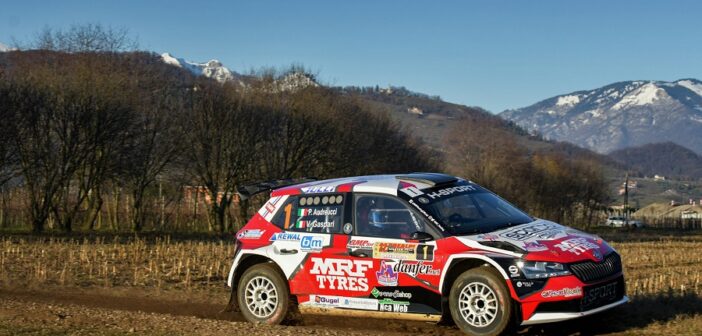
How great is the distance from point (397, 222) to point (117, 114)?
32.4m

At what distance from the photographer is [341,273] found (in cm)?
1057

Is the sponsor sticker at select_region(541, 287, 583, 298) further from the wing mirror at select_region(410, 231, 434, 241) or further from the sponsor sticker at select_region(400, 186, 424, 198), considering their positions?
the sponsor sticker at select_region(400, 186, 424, 198)

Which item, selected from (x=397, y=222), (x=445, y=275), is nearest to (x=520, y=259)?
(x=445, y=275)

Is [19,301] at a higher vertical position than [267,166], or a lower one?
lower

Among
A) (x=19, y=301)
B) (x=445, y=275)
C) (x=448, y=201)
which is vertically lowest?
(x=19, y=301)

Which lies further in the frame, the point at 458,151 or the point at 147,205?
the point at 458,151

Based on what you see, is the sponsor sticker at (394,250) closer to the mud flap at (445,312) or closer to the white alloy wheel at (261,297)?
the mud flap at (445,312)

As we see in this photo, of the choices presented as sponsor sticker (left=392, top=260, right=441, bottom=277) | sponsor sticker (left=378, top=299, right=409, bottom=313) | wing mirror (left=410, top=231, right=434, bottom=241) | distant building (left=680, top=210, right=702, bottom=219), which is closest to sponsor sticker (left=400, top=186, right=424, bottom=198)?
wing mirror (left=410, top=231, right=434, bottom=241)

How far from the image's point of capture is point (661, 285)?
16.8 meters

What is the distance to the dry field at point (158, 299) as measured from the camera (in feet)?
34.0

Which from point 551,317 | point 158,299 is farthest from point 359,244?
point 158,299

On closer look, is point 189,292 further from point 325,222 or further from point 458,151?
point 458,151

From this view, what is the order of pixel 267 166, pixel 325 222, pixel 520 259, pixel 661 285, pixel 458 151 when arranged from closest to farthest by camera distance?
1. pixel 520 259
2. pixel 325 222
3. pixel 661 285
4. pixel 267 166
5. pixel 458 151

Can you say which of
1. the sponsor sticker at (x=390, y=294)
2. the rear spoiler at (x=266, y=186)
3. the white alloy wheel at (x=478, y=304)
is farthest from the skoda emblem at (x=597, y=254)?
the rear spoiler at (x=266, y=186)
